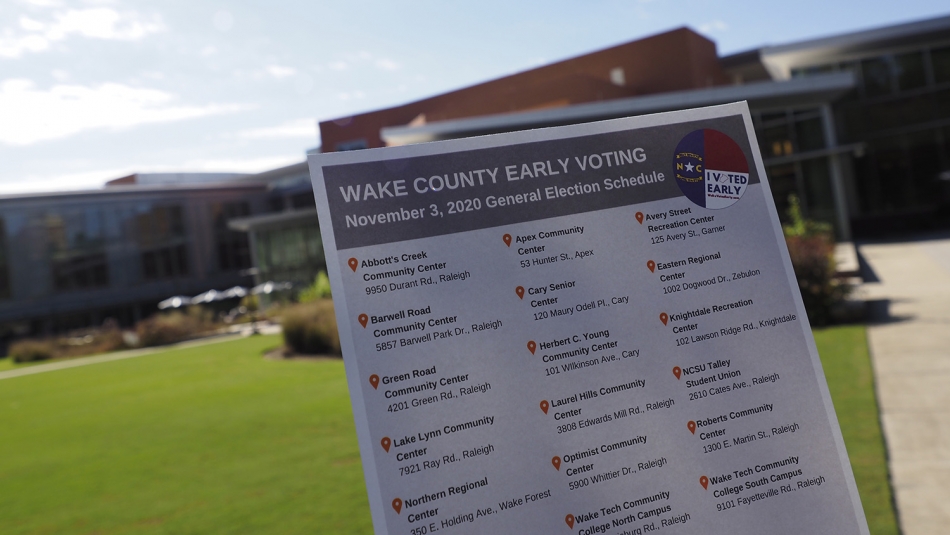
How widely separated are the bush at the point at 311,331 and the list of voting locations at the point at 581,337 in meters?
16.3

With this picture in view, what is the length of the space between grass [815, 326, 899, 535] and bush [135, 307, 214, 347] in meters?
26.7

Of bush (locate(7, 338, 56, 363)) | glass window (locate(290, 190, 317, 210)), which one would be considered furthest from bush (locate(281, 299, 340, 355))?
glass window (locate(290, 190, 317, 210))

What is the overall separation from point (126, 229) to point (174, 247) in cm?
317

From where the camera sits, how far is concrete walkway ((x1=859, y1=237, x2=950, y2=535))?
15.8 feet

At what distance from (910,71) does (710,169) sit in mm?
33055

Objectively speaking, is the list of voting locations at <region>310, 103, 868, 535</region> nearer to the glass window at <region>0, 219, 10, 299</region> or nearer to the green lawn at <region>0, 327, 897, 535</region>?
the green lawn at <region>0, 327, 897, 535</region>

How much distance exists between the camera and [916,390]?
7.41 m

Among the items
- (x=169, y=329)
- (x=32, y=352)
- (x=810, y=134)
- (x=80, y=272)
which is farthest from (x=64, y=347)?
(x=810, y=134)

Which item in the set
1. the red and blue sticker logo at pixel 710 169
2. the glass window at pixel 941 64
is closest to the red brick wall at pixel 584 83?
the glass window at pixel 941 64

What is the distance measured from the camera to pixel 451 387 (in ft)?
6.41

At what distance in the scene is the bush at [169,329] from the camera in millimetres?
29845

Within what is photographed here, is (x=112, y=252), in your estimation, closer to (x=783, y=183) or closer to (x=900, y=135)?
(x=783, y=183)

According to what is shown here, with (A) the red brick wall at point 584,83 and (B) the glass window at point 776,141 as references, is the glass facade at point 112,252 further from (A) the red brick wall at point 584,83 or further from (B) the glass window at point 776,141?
(B) the glass window at point 776,141

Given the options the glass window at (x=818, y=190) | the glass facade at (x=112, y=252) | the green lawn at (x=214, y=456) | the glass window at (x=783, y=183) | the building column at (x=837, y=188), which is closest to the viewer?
the green lawn at (x=214, y=456)
